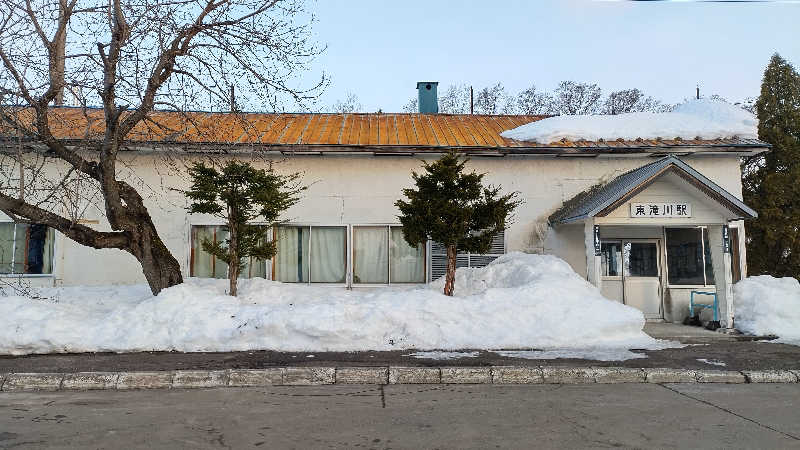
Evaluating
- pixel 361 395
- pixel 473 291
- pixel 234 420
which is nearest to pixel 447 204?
pixel 473 291

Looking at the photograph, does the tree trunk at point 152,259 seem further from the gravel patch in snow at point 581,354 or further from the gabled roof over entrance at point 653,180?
the gabled roof over entrance at point 653,180

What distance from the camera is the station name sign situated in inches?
410

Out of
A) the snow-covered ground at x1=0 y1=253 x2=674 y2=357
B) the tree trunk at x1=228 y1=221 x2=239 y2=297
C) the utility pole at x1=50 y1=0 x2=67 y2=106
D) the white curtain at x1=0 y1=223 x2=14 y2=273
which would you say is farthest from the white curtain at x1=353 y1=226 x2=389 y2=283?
the white curtain at x1=0 y1=223 x2=14 y2=273

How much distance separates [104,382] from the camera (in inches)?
250

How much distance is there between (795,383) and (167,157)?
1251 centimetres

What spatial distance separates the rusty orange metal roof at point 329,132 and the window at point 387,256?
2113 millimetres

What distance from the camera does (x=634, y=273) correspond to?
12.3 metres

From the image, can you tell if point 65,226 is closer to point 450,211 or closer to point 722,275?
point 450,211

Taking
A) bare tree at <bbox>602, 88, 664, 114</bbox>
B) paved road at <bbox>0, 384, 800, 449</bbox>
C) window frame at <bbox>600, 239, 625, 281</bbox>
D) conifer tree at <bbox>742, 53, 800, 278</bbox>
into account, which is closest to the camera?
paved road at <bbox>0, 384, 800, 449</bbox>

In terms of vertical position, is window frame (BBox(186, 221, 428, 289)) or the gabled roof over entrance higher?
the gabled roof over entrance

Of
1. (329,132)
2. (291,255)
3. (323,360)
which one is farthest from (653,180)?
(291,255)

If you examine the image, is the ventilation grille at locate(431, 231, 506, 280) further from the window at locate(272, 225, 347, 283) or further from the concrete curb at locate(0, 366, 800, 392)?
the concrete curb at locate(0, 366, 800, 392)

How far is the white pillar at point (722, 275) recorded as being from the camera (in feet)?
34.4

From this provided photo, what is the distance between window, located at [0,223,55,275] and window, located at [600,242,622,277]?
13.4 metres
